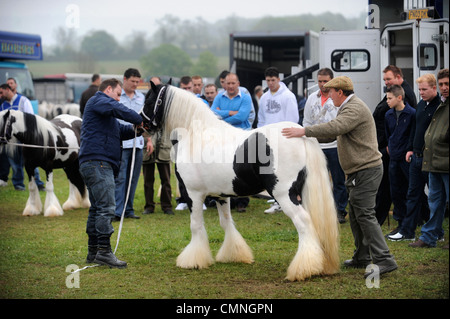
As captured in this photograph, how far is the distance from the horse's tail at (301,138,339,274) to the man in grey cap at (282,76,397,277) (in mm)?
239

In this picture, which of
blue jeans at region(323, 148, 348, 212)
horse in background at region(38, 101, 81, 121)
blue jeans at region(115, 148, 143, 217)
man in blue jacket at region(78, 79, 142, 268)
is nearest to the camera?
man in blue jacket at region(78, 79, 142, 268)

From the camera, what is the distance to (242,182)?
213 inches

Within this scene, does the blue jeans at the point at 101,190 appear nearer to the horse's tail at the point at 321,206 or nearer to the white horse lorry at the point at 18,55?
the horse's tail at the point at 321,206

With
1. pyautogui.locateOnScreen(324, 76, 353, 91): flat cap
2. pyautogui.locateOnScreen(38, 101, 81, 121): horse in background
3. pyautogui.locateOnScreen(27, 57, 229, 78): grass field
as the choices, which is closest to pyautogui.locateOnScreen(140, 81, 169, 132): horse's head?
pyautogui.locateOnScreen(324, 76, 353, 91): flat cap

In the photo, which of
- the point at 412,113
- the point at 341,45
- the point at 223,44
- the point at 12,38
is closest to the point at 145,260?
the point at 412,113

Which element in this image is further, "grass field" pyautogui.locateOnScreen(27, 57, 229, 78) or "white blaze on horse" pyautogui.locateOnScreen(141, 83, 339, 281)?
"grass field" pyautogui.locateOnScreen(27, 57, 229, 78)

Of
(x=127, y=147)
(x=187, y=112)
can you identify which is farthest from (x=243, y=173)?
(x=127, y=147)

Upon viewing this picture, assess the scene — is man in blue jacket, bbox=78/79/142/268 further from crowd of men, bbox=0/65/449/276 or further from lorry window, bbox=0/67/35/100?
lorry window, bbox=0/67/35/100

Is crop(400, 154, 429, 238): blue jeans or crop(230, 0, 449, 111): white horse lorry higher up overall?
crop(230, 0, 449, 111): white horse lorry

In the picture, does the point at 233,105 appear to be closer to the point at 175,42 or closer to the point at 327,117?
the point at 327,117

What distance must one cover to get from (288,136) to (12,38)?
41.0 feet

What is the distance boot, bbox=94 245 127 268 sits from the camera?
227 inches
